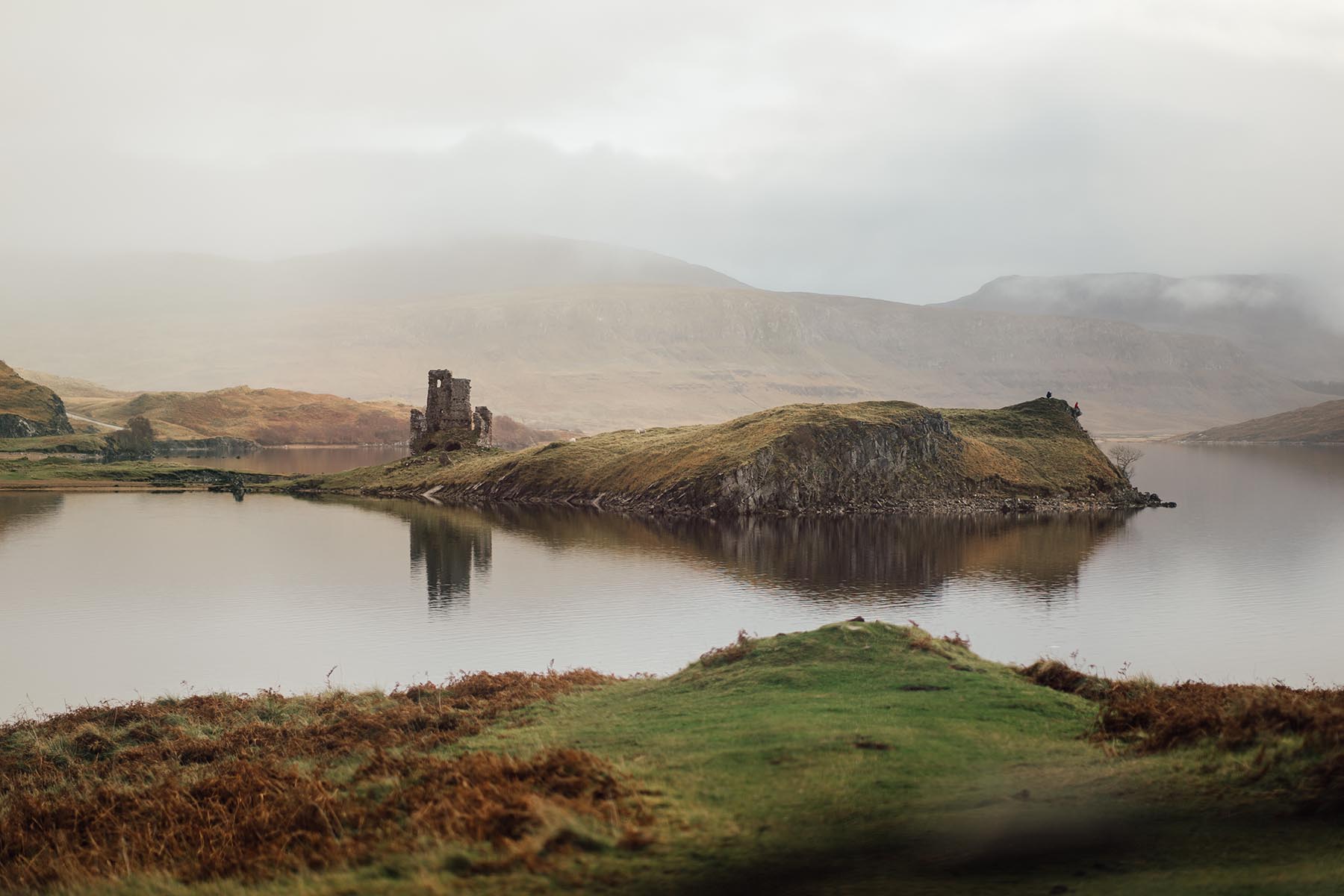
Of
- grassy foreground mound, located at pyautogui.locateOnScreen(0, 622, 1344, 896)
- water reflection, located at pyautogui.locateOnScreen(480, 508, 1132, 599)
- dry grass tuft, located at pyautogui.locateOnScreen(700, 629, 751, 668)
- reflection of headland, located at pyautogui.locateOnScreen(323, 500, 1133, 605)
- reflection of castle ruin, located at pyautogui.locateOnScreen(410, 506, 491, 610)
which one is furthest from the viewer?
water reflection, located at pyautogui.locateOnScreen(480, 508, 1132, 599)

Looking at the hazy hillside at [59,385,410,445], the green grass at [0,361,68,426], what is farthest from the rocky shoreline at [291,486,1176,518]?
the hazy hillside at [59,385,410,445]

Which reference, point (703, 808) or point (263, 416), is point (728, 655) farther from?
point (263, 416)

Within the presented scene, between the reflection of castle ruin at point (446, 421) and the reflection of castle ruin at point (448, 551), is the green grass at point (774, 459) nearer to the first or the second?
the reflection of castle ruin at point (446, 421)

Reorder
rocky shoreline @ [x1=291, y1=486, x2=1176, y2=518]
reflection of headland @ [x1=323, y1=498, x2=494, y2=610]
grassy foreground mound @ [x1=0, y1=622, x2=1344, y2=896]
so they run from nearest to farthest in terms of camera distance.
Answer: grassy foreground mound @ [x1=0, y1=622, x2=1344, y2=896]
reflection of headland @ [x1=323, y1=498, x2=494, y2=610]
rocky shoreline @ [x1=291, y1=486, x2=1176, y2=518]

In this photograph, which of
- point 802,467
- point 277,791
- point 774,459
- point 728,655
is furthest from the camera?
point 802,467

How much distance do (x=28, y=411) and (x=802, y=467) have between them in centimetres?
10971

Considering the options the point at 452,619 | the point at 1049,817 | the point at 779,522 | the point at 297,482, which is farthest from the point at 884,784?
the point at 297,482

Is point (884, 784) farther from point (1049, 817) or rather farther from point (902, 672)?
point (902, 672)

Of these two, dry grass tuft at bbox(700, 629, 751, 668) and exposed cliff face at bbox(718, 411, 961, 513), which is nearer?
dry grass tuft at bbox(700, 629, 751, 668)

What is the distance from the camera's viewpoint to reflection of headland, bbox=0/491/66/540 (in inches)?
2177

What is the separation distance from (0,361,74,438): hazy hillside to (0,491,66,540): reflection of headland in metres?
51.7

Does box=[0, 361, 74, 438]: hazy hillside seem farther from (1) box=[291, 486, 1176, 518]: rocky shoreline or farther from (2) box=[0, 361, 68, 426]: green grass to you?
(1) box=[291, 486, 1176, 518]: rocky shoreline

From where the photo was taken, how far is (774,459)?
66.8 m

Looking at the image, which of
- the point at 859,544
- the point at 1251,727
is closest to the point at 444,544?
the point at 859,544
